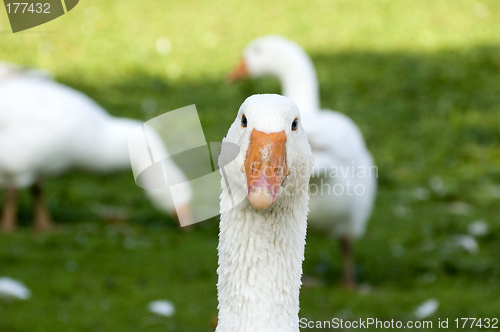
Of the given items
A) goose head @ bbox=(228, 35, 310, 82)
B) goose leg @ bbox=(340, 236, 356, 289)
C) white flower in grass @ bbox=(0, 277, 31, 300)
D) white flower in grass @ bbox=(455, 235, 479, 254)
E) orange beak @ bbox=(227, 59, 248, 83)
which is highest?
orange beak @ bbox=(227, 59, 248, 83)

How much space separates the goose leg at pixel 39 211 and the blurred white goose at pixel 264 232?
3857 millimetres

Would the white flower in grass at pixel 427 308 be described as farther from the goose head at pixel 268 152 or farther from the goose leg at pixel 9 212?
the goose leg at pixel 9 212

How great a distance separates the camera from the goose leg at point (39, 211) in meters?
5.73

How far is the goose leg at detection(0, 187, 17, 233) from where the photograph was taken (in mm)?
5598

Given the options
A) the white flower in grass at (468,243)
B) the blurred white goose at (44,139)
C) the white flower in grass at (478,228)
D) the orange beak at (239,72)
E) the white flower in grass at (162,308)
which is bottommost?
the white flower in grass at (162,308)

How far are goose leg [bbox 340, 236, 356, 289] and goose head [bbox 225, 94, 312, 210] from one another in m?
2.91

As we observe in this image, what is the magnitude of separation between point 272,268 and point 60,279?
113 inches

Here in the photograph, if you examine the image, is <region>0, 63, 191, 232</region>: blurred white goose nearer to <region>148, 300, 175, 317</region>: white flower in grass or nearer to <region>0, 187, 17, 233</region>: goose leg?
<region>0, 187, 17, 233</region>: goose leg

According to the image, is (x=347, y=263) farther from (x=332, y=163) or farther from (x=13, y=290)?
(x=13, y=290)

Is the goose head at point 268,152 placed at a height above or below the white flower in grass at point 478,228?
below

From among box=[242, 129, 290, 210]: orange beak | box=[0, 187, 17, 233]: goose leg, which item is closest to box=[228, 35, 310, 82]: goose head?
box=[0, 187, 17, 233]: goose leg

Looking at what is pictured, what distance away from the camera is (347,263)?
16.5ft

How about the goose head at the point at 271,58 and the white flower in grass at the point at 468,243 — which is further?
the goose head at the point at 271,58

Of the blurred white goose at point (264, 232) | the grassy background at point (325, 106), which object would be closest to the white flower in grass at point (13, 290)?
the grassy background at point (325, 106)
